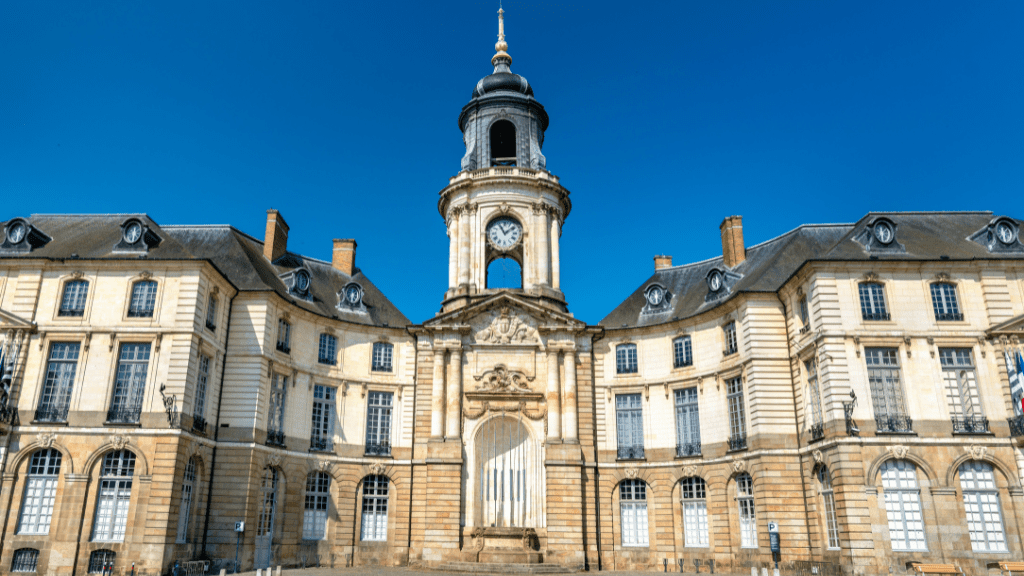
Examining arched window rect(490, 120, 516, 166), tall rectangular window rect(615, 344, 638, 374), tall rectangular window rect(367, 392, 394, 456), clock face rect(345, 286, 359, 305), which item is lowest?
tall rectangular window rect(367, 392, 394, 456)

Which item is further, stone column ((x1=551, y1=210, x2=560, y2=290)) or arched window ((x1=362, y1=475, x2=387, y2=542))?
stone column ((x1=551, y1=210, x2=560, y2=290))

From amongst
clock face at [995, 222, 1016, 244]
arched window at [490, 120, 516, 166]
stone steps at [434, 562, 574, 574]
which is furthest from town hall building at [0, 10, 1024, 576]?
arched window at [490, 120, 516, 166]

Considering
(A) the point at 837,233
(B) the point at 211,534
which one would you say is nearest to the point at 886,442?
(A) the point at 837,233

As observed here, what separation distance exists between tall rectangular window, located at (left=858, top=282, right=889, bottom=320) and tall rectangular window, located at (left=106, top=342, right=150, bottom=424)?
67.3 feet

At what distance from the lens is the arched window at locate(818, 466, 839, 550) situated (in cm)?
2069

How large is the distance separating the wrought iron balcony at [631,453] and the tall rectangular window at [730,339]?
15.4 feet

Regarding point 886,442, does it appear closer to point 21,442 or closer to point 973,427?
point 973,427

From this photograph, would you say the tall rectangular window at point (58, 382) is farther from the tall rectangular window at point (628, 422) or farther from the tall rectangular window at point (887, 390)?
the tall rectangular window at point (887, 390)

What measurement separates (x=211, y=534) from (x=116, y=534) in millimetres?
2873

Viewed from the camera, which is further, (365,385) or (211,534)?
(365,385)

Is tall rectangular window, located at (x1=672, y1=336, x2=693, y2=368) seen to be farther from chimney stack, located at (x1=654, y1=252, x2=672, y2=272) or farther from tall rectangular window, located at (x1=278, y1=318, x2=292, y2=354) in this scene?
tall rectangular window, located at (x1=278, y1=318, x2=292, y2=354)

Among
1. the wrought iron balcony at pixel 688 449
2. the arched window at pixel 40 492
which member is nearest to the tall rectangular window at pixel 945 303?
the wrought iron balcony at pixel 688 449

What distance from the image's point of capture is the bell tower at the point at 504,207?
1174 inches

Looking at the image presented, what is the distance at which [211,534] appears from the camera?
72.9ft
